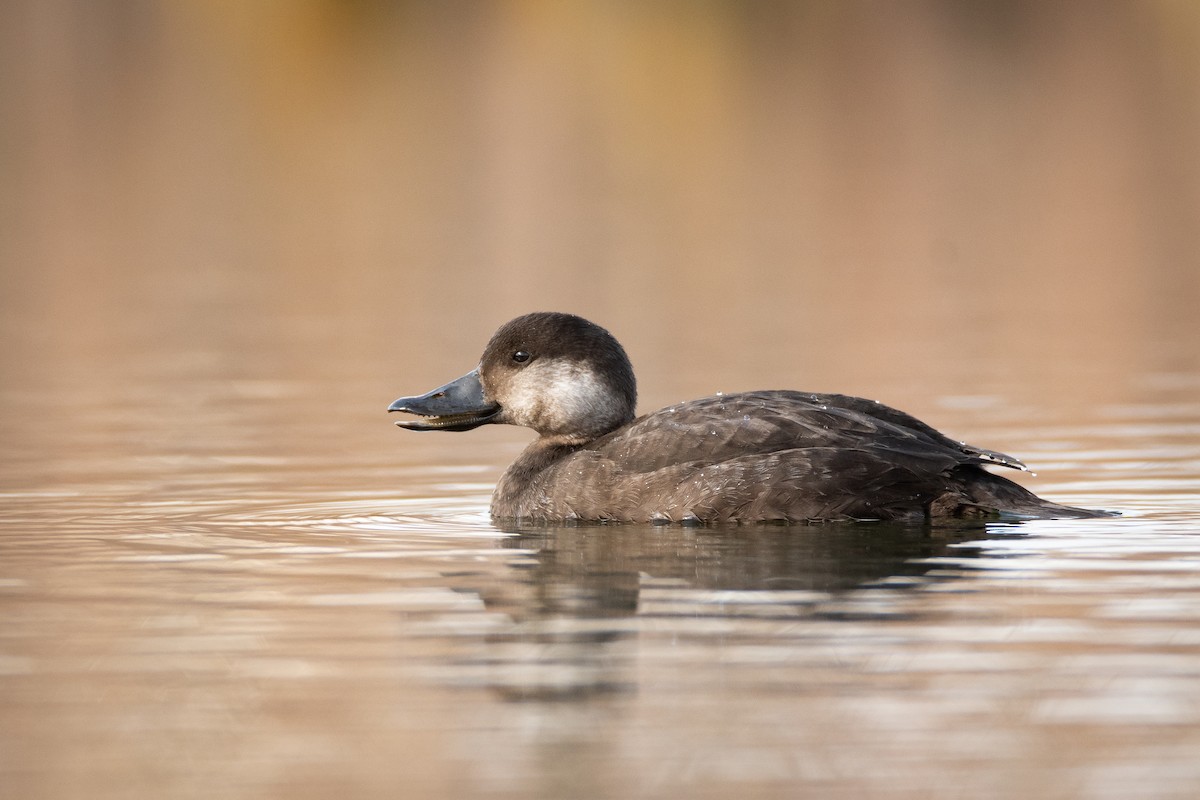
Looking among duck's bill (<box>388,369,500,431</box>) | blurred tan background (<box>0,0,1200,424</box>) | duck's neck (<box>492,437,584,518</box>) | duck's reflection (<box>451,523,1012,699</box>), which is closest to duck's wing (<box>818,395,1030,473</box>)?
duck's reflection (<box>451,523,1012,699</box>)

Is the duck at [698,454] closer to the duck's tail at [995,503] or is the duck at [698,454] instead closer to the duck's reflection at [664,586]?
the duck's tail at [995,503]

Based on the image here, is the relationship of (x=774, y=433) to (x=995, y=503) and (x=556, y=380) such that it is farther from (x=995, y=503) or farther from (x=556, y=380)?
(x=556, y=380)

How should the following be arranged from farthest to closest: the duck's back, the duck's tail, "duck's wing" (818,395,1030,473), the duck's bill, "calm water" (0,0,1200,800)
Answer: the duck's bill → "duck's wing" (818,395,1030,473) → the duck's back → the duck's tail → "calm water" (0,0,1200,800)

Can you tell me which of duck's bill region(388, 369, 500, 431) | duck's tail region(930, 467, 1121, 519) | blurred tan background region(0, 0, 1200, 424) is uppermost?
blurred tan background region(0, 0, 1200, 424)

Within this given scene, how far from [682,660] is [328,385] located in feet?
28.9

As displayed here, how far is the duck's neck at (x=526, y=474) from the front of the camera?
925 cm

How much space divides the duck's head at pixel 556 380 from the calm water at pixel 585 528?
49 centimetres

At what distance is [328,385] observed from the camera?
14523 mm

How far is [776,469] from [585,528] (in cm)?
88

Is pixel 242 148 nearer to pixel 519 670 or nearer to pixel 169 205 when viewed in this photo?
pixel 169 205

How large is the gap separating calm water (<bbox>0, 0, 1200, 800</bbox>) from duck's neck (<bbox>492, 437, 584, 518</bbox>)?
0.55 ft

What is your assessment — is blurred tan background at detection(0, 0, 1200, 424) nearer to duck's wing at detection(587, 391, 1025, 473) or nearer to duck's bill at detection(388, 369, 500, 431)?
duck's bill at detection(388, 369, 500, 431)

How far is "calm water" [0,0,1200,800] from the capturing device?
207 inches

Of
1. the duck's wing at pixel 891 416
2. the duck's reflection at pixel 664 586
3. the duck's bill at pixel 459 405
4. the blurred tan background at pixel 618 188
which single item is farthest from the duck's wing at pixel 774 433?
the blurred tan background at pixel 618 188
